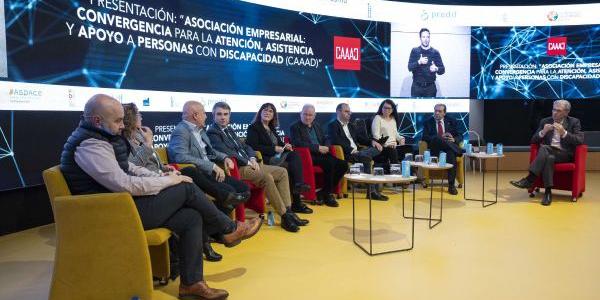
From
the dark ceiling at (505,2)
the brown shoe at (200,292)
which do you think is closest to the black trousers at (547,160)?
the dark ceiling at (505,2)

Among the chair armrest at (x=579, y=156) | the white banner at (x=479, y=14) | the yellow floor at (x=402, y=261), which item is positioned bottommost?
the yellow floor at (x=402, y=261)

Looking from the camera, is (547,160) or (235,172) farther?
(547,160)

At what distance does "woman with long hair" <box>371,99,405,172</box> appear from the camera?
245 inches

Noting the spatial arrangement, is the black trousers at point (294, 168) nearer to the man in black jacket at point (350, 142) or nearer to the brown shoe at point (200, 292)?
the man in black jacket at point (350, 142)

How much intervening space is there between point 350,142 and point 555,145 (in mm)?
2405

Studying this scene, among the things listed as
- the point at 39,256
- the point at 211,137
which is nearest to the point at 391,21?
the point at 211,137

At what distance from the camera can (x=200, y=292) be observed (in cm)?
248

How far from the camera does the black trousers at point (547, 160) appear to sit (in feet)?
17.2

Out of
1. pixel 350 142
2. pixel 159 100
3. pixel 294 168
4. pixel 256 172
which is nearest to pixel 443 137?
pixel 350 142

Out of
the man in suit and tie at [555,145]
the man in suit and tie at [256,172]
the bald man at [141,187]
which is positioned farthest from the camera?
the man in suit and tie at [555,145]

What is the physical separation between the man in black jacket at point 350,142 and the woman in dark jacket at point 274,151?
1062 millimetres

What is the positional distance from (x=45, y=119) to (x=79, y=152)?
82.4 inches

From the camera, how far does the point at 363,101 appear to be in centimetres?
770

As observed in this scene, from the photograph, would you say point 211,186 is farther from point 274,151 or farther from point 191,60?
point 191,60
